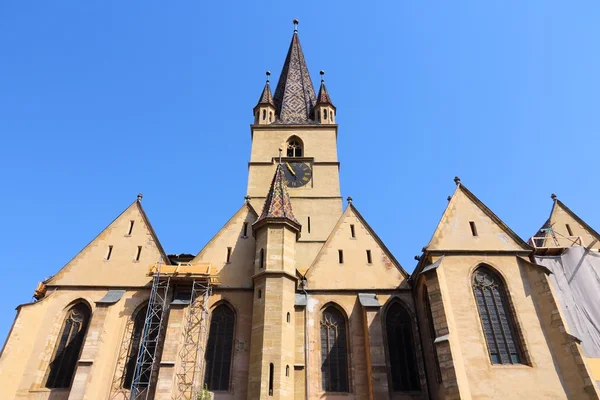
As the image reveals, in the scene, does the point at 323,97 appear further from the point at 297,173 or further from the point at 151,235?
the point at 151,235

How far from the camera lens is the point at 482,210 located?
19.6m

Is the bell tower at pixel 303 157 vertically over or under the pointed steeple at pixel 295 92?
under

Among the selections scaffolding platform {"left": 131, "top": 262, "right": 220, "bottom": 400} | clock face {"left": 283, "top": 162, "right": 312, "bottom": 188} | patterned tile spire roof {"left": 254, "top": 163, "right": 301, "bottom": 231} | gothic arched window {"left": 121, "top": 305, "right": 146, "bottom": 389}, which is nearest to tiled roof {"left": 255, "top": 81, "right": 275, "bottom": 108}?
clock face {"left": 283, "top": 162, "right": 312, "bottom": 188}

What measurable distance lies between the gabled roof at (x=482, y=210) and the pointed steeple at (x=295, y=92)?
15.8 meters

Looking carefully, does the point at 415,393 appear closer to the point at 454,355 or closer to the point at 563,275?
the point at 454,355

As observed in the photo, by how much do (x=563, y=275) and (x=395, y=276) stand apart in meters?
6.31

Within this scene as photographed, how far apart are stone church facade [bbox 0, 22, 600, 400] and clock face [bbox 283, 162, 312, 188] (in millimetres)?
7729

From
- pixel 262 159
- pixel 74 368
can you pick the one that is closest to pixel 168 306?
pixel 74 368

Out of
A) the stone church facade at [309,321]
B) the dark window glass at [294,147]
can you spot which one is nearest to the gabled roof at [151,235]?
the stone church facade at [309,321]

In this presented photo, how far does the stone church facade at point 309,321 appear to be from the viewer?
15860 millimetres

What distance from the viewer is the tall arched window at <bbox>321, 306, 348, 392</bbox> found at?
56.3ft

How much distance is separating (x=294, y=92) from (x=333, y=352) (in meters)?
25.7

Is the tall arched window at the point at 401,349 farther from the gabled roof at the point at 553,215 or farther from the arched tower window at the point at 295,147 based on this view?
the arched tower window at the point at 295,147

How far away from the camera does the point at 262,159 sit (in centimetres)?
3106
